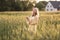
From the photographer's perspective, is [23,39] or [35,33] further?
[35,33]

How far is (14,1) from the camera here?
3381cm

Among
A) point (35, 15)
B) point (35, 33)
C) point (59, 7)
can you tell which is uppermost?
point (35, 15)

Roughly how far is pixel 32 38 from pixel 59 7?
48.0 metres

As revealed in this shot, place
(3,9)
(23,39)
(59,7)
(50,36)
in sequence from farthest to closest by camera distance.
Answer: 1. (59,7)
2. (3,9)
3. (50,36)
4. (23,39)

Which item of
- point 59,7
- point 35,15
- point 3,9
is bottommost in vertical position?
point 59,7

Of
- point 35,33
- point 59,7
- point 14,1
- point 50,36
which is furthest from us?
point 59,7

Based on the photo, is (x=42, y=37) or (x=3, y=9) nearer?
(x=42, y=37)

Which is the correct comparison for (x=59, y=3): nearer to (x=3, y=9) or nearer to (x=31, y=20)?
(x=3, y=9)

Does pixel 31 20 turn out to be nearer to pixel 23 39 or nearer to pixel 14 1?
pixel 23 39

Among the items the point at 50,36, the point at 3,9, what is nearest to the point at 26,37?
the point at 50,36

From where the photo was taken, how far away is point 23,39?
224 inches

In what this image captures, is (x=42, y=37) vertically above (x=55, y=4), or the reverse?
(x=42, y=37)

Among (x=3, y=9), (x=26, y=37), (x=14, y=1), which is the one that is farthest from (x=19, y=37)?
(x=14, y=1)

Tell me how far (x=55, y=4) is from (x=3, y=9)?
25917mm
